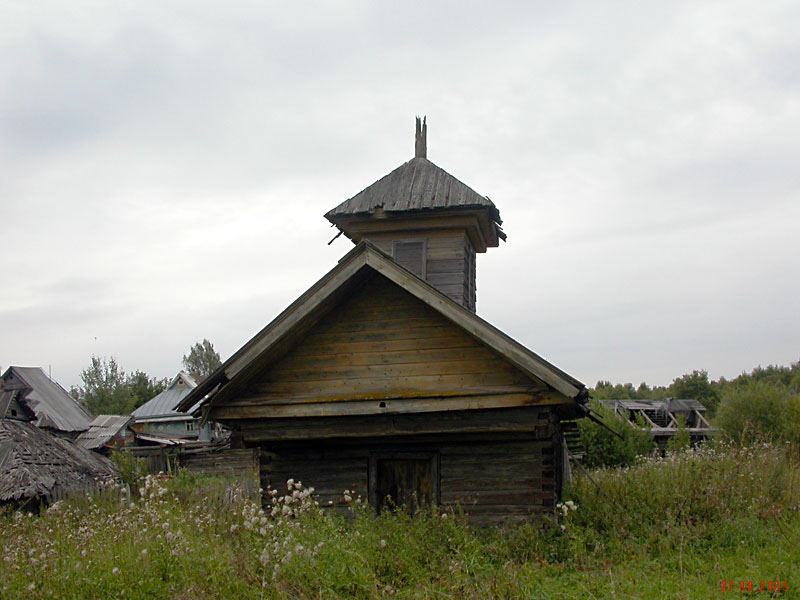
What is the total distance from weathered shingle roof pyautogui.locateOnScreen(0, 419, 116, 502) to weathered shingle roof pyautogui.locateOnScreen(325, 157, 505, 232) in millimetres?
15556

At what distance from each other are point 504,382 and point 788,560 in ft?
13.1

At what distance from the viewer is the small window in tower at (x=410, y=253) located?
47.1 feet

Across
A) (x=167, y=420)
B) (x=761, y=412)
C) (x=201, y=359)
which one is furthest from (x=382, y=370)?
(x=201, y=359)

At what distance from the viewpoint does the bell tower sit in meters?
14.2

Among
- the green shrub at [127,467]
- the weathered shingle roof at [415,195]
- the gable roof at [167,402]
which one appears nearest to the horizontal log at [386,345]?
the weathered shingle roof at [415,195]

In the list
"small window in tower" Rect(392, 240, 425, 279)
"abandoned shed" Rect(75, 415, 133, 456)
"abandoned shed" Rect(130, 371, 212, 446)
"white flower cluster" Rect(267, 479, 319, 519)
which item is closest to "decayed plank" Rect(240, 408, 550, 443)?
"white flower cluster" Rect(267, 479, 319, 519)

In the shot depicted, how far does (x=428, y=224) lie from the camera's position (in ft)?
47.3

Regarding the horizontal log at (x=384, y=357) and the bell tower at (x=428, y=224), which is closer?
the horizontal log at (x=384, y=357)

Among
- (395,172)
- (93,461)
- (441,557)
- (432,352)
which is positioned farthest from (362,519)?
(93,461)

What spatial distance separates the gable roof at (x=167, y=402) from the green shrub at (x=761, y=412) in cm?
3926

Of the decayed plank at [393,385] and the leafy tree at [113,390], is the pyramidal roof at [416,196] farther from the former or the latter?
the leafy tree at [113,390]

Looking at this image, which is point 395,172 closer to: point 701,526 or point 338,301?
point 338,301

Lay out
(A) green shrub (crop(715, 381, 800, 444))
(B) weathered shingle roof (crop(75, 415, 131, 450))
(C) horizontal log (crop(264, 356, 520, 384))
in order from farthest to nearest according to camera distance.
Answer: (B) weathered shingle roof (crop(75, 415, 131, 450)), (A) green shrub (crop(715, 381, 800, 444)), (C) horizontal log (crop(264, 356, 520, 384))

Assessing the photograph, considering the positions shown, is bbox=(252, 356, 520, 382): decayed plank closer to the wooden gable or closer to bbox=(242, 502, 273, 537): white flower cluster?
the wooden gable
